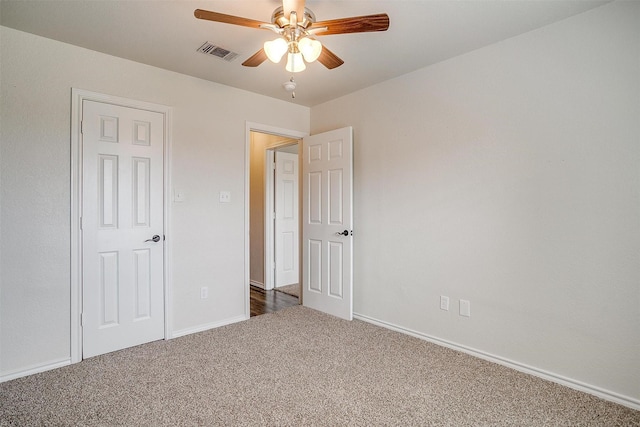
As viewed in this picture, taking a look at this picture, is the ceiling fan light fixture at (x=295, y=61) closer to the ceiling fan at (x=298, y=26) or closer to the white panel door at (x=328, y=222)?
the ceiling fan at (x=298, y=26)

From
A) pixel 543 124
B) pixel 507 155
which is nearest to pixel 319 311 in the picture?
pixel 507 155

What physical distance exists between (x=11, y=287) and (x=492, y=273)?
3.50 meters

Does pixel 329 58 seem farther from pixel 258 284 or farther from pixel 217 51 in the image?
pixel 258 284

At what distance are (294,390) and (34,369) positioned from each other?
1901 millimetres

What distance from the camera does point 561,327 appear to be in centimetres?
219

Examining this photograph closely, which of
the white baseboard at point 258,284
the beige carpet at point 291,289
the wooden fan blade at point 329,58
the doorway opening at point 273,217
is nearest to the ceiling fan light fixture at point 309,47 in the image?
the wooden fan blade at point 329,58

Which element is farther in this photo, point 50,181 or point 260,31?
point 50,181

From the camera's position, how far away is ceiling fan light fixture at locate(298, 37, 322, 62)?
1766 mm

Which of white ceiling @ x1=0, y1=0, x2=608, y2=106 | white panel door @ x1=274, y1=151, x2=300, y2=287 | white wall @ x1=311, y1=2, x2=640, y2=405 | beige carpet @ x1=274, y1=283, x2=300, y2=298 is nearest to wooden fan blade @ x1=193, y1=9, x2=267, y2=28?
white ceiling @ x1=0, y1=0, x2=608, y2=106

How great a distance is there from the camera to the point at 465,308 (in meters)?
2.67

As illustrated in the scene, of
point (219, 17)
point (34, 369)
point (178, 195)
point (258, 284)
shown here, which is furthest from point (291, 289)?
point (219, 17)

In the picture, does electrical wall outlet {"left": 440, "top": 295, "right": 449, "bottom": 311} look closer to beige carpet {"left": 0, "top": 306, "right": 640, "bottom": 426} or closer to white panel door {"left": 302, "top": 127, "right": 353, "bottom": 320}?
beige carpet {"left": 0, "top": 306, "right": 640, "bottom": 426}

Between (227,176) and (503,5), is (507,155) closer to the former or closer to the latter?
(503,5)

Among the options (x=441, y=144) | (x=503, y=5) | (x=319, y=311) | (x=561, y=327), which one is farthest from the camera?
(x=319, y=311)
